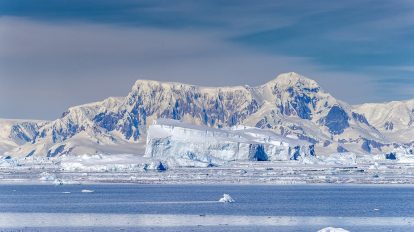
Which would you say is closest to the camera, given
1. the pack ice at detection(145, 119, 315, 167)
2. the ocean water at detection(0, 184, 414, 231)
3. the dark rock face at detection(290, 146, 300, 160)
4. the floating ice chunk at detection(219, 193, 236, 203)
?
the ocean water at detection(0, 184, 414, 231)

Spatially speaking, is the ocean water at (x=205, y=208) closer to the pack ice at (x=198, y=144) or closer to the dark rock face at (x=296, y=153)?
the pack ice at (x=198, y=144)

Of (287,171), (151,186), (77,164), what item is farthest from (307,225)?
(77,164)

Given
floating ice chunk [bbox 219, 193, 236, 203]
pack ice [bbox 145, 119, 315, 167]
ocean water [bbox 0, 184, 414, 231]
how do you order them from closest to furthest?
ocean water [bbox 0, 184, 414, 231] < floating ice chunk [bbox 219, 193, 236, 203] < pack ice [bbox 145, 119, 315, 167]

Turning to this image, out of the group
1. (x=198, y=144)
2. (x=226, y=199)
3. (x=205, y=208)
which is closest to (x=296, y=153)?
(x=198, y=144)

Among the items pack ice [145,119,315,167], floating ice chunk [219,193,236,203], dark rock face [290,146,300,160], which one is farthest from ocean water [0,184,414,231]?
dark rock face [290,146,300,160]

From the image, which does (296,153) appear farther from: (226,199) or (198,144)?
(226,199)

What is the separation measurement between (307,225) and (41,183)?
5968 centimetres

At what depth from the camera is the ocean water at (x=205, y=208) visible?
48.4 m

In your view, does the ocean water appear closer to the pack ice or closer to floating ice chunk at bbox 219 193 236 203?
floating ice chunk at bbox 219 193 236 203

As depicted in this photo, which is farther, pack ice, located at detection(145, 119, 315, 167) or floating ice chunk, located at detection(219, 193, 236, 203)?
pack ice, located at detection(145, 119, 315, 167)

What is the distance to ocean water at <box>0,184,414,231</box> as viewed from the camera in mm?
48438

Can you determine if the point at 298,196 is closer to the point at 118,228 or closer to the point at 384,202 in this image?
the point at 384,202

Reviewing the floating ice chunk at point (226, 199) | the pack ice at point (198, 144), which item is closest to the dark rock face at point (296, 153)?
the pack ice at point (198, 144)

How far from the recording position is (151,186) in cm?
9169
